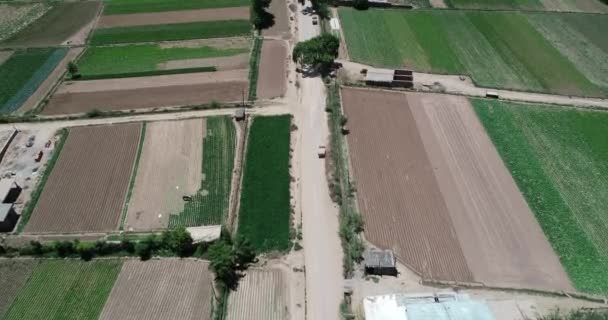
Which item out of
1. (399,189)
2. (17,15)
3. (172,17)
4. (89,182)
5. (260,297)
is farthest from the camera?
(17,15)

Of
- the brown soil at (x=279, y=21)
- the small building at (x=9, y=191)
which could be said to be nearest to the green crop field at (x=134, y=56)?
the brown soil at (x=279, y=21)

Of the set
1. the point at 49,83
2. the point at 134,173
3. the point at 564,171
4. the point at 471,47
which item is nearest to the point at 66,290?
the point at 134,173

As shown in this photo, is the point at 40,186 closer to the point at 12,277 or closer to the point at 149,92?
the point at 12,277

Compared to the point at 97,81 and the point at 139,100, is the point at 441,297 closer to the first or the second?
the point at 139,100

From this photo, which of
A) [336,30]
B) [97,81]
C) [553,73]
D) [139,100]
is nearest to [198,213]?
[139,100]

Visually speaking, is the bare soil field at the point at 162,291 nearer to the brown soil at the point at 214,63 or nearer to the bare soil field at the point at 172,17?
the brown soil at the point at 214,63

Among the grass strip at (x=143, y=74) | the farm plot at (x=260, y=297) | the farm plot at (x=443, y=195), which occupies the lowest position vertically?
→ the farm plot at (x=260, y=297)
